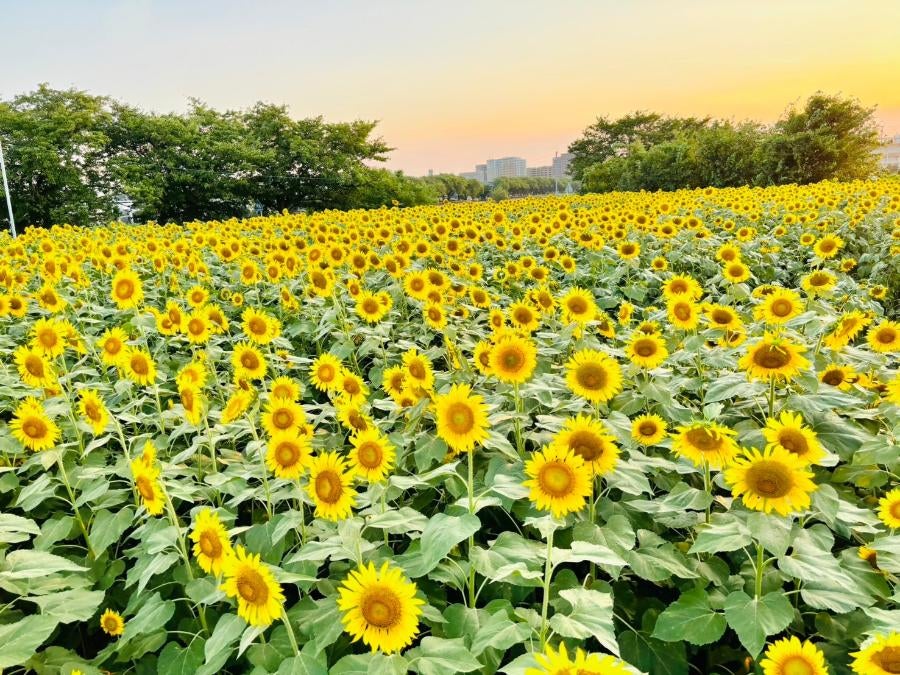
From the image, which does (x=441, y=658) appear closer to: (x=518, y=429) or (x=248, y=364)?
(x=518, y=429)

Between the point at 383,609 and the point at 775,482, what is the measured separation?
1.09m

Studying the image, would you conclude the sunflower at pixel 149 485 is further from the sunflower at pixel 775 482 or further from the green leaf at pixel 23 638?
the sunflower at pixel 775 482

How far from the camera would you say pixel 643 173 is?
32250 mm

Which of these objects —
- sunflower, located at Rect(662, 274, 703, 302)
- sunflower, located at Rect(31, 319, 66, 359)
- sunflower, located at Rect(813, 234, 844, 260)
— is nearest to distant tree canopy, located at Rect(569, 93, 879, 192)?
sunflower, located at Rect(813, 234, 844, 260)

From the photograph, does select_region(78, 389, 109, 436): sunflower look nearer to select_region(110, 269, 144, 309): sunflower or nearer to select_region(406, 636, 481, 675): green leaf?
select_region(110, 269, 144, 309): sunflower

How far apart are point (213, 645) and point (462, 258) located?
477 cm

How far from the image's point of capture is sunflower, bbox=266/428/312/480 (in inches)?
71.9

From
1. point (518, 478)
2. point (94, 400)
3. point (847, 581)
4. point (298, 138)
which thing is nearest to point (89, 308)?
point (94, 400)

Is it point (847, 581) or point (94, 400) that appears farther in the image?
point (94, 400)

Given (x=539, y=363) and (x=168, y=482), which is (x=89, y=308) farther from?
(x=539, y=363)

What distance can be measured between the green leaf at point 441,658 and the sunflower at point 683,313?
7.02 feet

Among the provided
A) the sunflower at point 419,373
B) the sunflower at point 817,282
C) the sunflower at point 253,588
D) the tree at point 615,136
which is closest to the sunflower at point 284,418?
the sunflower at point 419,373

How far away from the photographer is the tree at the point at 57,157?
30859 mm

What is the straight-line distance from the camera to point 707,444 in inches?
71.1
